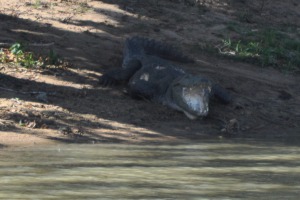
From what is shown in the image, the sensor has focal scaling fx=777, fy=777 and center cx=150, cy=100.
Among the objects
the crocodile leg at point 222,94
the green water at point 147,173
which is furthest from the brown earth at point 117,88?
the green water at point 147,173

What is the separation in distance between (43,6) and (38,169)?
30.1 ft

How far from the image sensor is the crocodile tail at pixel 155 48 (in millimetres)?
13273

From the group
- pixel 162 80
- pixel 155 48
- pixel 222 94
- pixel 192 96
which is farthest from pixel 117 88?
pixel 155 48

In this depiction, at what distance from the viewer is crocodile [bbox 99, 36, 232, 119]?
440 inches

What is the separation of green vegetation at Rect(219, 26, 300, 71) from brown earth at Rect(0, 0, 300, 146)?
32 cm

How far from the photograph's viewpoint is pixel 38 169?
611 cm

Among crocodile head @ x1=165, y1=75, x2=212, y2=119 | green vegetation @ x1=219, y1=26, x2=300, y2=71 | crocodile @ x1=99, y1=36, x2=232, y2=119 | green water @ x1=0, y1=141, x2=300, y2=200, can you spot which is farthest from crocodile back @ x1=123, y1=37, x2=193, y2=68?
green water @ x1=0, y1=141, x2=300, y2=200

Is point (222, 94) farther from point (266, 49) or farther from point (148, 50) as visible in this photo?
point (266, 49)

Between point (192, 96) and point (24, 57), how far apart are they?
8.80ft

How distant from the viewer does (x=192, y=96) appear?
11.2 m

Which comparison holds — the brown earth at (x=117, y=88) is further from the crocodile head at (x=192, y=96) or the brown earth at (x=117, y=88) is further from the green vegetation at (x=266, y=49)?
the green vegetation at (x=266, y=49)

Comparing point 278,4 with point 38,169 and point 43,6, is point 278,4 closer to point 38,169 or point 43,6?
point 43,6

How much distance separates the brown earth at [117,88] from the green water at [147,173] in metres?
1.35

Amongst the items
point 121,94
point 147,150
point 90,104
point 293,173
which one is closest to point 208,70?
point 121,94
